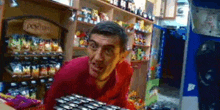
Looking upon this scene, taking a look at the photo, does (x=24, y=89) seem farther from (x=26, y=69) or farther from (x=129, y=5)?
(x=129, y=5)

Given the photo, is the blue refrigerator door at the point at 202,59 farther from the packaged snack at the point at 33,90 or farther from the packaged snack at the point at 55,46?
the packaged snack at the point at 33,90

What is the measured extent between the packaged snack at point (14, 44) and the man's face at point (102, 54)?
147 cm

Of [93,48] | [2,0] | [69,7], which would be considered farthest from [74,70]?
[69,7]

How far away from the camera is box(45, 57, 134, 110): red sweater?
0.98 meters

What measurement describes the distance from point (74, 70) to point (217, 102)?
1.58 metres

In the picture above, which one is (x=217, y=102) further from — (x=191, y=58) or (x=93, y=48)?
(x=93, y=48)

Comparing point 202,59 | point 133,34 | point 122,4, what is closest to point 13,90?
point 202,59

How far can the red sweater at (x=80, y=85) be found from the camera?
0.98 meters

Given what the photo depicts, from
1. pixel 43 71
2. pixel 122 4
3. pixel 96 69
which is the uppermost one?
pixel 122 4

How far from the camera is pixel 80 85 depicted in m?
1.02

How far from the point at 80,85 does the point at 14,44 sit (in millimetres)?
1460

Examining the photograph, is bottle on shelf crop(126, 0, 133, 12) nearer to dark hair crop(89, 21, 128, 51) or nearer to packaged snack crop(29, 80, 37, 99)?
packaged snack crop(29, 80, 37, 99)

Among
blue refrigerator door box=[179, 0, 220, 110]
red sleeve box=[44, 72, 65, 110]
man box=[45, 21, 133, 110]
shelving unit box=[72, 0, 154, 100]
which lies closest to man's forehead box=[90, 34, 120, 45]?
man box=[45, 21, 133, 110]

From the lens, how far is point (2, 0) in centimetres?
187
